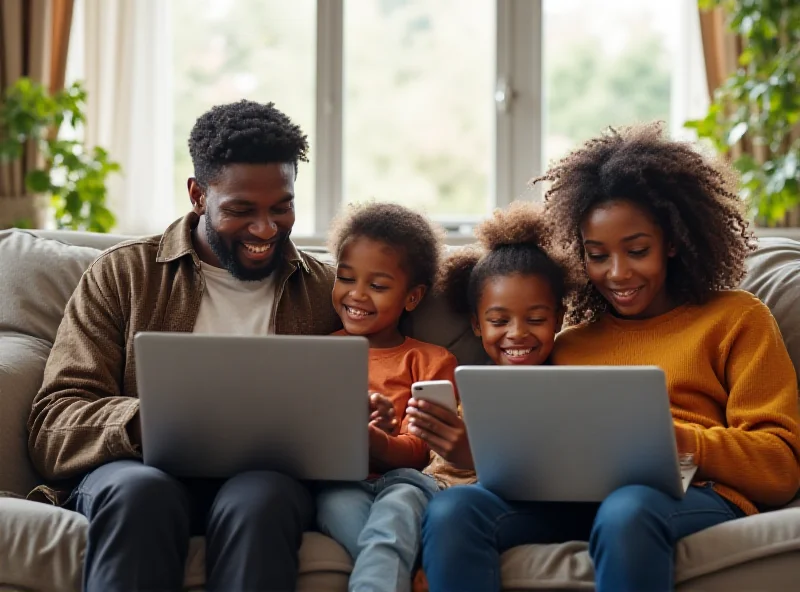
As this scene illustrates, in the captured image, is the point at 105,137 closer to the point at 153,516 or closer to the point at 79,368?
the point at 79,368

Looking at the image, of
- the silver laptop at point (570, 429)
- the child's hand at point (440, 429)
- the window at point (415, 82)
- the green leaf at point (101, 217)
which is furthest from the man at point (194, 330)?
the window at point (415, 82)

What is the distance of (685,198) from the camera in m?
1.96

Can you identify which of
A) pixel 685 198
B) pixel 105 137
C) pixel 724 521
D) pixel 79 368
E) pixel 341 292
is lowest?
pixel 724 521

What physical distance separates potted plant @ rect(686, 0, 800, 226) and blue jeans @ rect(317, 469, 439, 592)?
160cm

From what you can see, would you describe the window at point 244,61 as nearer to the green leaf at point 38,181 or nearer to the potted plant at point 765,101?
the green leaf at point 38,181

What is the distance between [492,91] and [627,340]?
203 centimetres

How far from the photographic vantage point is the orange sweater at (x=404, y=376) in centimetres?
184

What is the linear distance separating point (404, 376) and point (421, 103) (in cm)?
207

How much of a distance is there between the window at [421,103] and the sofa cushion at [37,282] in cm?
173

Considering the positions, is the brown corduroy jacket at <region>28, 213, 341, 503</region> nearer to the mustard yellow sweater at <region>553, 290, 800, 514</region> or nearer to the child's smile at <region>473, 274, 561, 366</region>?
the child's smile at <region>473, 274, 561, 366</region>

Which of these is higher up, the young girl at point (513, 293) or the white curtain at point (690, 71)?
the white curtain at point (690, 71)

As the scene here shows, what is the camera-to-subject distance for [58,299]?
86.6 inches

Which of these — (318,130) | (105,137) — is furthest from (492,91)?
(105,137)

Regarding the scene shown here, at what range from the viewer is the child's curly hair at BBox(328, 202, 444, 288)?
210 cm
